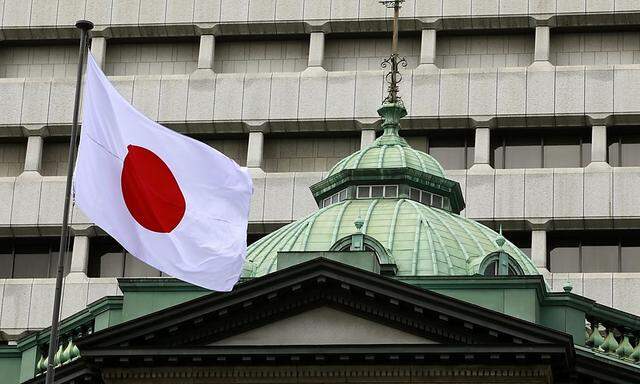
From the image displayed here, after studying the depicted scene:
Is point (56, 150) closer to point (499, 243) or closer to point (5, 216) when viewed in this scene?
point (5, 216)

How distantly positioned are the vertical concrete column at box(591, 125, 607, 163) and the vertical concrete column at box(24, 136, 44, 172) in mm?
20508

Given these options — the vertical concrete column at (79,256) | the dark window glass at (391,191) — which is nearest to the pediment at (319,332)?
the dark window glass at (391,191)

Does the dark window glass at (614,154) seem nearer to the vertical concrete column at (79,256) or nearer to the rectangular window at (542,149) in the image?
the rectangular window at (542,149)

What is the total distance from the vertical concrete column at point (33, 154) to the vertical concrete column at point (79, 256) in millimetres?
3205

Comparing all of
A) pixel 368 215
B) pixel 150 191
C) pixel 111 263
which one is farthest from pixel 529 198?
pixel 150 191

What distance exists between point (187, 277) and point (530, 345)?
10.1 meters

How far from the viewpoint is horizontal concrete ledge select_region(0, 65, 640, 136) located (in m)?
84.4

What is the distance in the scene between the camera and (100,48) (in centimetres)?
8844

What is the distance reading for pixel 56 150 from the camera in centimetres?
8925

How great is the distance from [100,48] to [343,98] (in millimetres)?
9526

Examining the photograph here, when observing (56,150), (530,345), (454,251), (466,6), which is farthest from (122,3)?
(530,345)

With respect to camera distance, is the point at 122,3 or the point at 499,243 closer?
the point at 499,243

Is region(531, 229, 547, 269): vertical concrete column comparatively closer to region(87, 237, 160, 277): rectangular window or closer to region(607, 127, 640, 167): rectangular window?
region(607, 127, 640, 167): rectangular window

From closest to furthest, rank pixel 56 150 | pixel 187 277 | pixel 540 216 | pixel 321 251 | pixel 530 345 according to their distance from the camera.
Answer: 1. pixel 187 277
2. pixel 530 345
3. pixel 321 251
4. pixel 540 216
5. pixel 56 150
